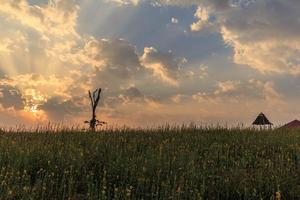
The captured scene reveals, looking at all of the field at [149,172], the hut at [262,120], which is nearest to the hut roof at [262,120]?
the hut at [262,120]

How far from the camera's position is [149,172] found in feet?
34.3

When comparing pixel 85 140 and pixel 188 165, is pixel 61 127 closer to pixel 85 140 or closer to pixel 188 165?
pixel 85 140

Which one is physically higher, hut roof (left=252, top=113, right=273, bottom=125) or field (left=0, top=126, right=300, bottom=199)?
hut roof (left=252, top=113, right=273, bottom=125)

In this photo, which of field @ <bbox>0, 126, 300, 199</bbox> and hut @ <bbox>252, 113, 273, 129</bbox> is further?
hut @ <bbox>252, 113, 273, 129</bbox>

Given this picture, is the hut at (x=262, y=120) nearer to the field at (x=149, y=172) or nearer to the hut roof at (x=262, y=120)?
the hut roof at (x=262, y=120)

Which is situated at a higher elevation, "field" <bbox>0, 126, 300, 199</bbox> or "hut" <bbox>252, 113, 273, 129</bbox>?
"hut" <bbox>252, 113, 273, 129</bbox>

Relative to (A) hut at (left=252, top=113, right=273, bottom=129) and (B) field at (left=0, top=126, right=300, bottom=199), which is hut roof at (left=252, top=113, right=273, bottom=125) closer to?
(A) hut at (left=252, top=113, right=273, bottom=129)

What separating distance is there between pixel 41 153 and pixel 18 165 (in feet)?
3.93

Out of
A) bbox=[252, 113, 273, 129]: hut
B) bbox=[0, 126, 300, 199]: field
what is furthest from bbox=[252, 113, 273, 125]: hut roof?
bbox=[0, 126, 300, 199]: field

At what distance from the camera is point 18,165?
10.8 metres

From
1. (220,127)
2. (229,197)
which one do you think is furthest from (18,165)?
(220,127)

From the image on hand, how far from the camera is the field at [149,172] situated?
9.23 meters

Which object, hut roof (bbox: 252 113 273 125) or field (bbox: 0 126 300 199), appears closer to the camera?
field (bbox: 0 126 300 199)

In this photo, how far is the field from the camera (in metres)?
9.23
